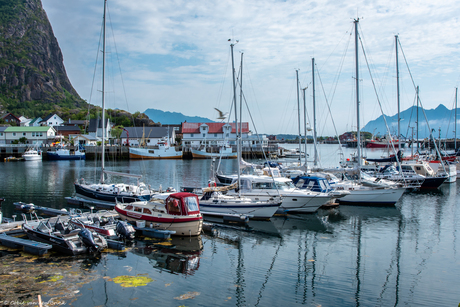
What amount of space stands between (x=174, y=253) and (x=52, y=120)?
136302mm

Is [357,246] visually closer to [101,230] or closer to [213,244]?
[213,244]

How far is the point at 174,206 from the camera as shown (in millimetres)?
18188

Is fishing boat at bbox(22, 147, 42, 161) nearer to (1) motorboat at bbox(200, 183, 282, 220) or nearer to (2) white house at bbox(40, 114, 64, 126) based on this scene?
(2) white house at bbox(40, 114, 64, 126)

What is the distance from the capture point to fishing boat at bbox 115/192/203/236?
1794 cm

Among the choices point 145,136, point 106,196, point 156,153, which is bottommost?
point 106,196

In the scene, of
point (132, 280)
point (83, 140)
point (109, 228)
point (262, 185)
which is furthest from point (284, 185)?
point (83, 140)

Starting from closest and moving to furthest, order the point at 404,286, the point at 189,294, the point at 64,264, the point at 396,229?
the point at 189,294, the point at 404,286, the point at 64,264, the point at 396,229

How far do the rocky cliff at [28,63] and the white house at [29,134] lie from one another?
63490mm

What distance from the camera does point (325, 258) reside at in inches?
606

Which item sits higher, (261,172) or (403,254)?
(261,172)

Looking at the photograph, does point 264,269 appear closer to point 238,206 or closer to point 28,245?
point 238,206

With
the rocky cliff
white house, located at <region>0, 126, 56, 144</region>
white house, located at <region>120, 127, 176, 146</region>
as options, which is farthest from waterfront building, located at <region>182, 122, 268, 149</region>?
the rocky cliff

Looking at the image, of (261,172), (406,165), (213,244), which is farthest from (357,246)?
(406,165)

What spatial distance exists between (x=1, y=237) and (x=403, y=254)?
20.1 m
